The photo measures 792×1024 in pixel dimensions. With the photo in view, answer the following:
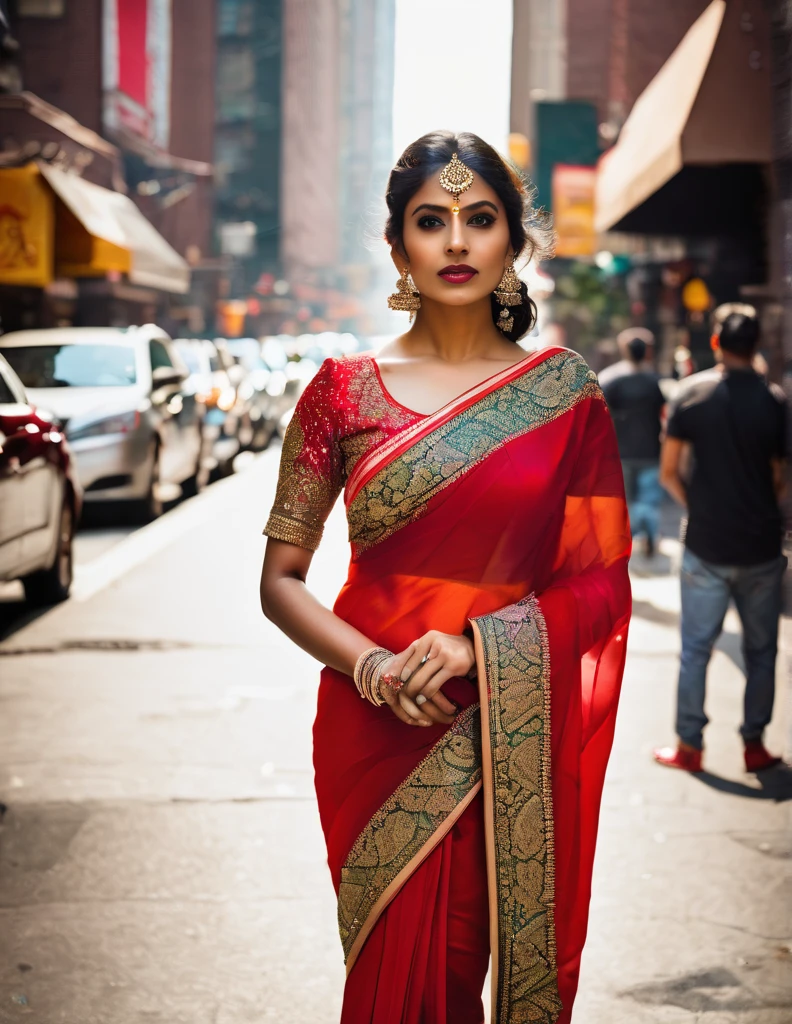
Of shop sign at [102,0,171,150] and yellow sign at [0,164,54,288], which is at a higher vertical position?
shop sign at [102,0,171,150]

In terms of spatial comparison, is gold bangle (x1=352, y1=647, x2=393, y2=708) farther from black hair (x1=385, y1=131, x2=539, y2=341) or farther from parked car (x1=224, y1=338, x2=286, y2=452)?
parked car (x1=224, y1=338, x2=286, y2=452)

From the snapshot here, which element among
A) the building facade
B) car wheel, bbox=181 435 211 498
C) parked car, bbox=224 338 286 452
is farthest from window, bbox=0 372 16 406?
parked car, bbox=224 338 286 452

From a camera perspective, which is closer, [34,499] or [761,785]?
[761,785]

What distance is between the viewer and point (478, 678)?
2.54 meters

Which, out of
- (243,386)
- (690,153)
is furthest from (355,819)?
(243,386)

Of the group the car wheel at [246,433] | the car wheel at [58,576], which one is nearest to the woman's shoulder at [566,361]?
the car wheel at [58,576]

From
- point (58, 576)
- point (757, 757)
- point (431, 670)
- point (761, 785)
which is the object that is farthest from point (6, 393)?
point (431, 670)

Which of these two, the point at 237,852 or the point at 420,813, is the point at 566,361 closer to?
the point at 420,813

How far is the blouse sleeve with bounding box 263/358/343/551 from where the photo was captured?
2.69 m

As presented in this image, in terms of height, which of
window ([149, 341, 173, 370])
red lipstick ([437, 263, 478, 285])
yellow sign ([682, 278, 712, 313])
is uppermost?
yellow sign ([682, 278, 712, 313])

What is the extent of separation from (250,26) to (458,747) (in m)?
114

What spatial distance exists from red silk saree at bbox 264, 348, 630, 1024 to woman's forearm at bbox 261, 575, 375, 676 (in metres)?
0.08

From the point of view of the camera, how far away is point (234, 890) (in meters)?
4.55

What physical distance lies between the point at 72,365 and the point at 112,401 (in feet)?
2.99
